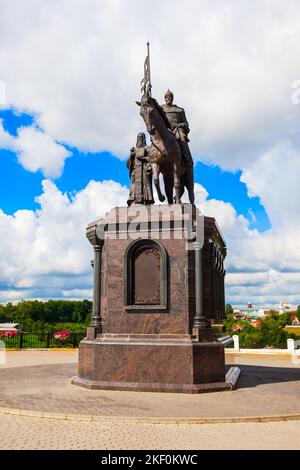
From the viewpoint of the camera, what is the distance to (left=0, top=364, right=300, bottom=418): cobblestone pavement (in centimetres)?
784

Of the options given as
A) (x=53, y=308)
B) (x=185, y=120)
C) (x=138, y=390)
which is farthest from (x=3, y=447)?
(x=53, y=308)

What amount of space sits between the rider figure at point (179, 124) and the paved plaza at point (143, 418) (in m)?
5.94

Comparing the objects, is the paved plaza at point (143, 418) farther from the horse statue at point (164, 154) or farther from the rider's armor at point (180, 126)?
the rider's armor at point (180, 126)

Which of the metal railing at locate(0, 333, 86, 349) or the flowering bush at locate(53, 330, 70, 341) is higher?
the flowering bush at locate(53, 330, 70, 341)

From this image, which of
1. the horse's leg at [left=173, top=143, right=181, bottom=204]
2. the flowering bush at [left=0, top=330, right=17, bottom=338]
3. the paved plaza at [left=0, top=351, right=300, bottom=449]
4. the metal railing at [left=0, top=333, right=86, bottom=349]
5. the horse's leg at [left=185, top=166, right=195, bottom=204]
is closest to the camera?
the paved plaza at [left=0, top=351, right=300, bottom=449]

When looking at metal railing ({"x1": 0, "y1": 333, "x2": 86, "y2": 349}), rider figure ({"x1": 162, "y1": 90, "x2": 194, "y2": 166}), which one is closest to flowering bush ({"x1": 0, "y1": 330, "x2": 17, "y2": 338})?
metal railing ({"x1": 0, "y1": 333, "x2": 86, "y2": 349})

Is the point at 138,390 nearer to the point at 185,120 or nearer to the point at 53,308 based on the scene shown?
the point at 185,120

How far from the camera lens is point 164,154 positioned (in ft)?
38.4

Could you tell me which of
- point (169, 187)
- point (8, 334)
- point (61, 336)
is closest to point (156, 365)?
point (169, 187)

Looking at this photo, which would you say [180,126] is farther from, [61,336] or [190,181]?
[61,336]

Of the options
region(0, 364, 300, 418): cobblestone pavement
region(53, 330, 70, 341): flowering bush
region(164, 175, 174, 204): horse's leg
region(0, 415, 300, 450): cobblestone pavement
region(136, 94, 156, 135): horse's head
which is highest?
Answer: region(136, 94, 156, 135): horse's head

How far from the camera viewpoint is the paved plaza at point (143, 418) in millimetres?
6145

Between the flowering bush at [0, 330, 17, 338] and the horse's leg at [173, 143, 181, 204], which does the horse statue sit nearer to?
the horse's leg at [173, 143, 181, 204]

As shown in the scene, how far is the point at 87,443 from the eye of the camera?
6.11 m
